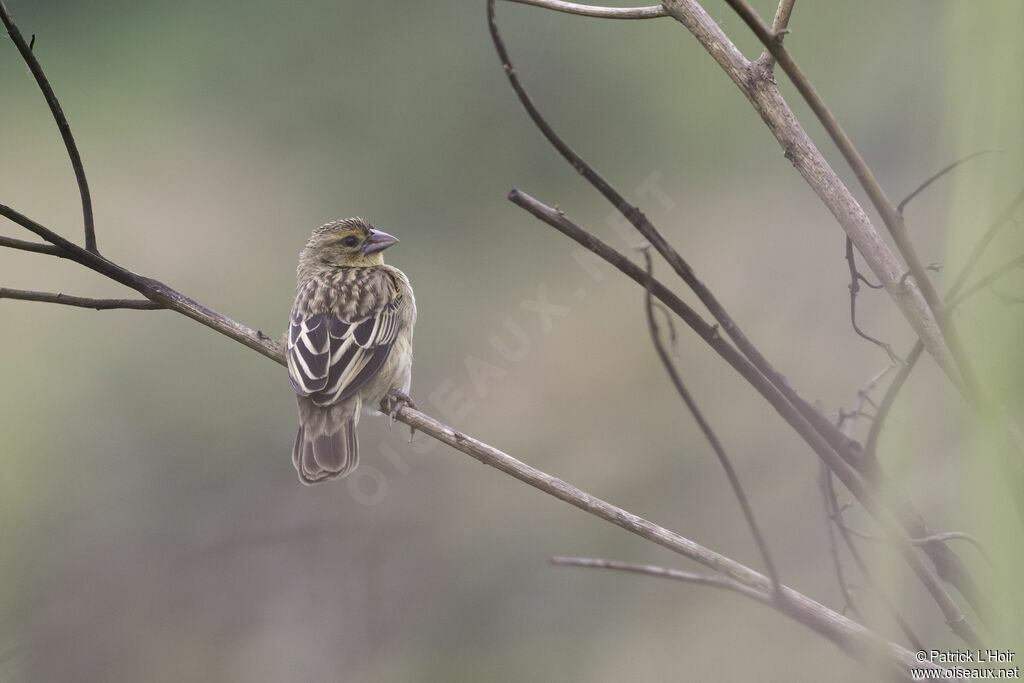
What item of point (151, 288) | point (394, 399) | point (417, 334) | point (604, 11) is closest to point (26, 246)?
point (151, 288)

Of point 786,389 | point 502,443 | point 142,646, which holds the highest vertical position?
point 502,443

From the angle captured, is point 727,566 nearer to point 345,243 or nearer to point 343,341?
point 343,341

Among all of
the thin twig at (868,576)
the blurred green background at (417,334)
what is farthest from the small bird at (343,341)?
the thin twig at (868,576)

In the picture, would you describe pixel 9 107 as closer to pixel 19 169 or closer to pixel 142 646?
pixel 19 169

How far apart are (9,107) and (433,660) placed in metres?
2.30

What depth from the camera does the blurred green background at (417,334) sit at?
2.63 m

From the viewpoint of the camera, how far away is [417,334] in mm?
3250

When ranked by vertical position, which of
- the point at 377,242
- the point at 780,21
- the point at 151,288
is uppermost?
the point at 377,242

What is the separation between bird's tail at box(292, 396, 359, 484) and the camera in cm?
201

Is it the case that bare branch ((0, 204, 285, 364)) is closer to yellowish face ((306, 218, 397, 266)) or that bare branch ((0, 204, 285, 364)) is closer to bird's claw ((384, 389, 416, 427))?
bird's claw ((384, 389, 416, 427))

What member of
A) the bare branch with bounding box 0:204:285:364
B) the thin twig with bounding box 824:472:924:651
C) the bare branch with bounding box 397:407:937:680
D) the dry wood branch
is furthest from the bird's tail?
the dry wood branch

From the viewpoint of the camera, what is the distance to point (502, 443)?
2.96 m

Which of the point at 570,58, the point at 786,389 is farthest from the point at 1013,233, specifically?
the point at 570,58

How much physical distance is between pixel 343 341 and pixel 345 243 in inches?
24.7
